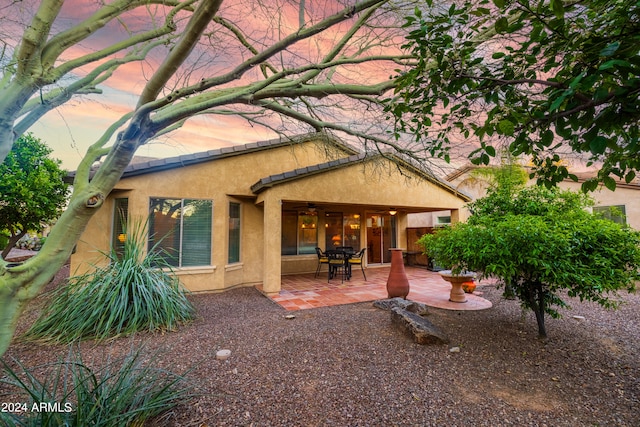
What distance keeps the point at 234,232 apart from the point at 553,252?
7.89 m

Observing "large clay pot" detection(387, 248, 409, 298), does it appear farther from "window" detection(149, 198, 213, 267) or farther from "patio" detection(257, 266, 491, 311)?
"window" detection(149, 198, 213, 267)

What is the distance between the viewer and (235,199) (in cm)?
872

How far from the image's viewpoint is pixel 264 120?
7.20 meters

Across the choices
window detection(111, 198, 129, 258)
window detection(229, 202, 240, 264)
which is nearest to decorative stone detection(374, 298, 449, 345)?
window detection(229, 202, 240, 264)

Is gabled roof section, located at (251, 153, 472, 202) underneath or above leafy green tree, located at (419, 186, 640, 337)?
above

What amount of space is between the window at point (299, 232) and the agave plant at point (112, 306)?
5.57 meters

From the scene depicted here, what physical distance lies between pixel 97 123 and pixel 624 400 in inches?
413

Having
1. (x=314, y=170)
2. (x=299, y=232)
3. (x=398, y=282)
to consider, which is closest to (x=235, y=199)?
(x=314, y=170)

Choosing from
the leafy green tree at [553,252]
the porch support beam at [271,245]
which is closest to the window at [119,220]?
the porch support beam at [271,245]

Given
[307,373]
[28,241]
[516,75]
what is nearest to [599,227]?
[516,75]

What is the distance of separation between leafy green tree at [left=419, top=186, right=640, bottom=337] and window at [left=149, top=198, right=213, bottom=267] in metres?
6.45

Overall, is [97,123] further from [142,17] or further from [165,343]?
[165,343]

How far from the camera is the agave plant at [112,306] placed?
4590mm

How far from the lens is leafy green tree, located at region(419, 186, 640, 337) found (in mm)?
3518
